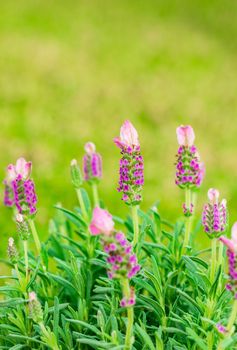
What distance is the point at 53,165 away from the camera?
6.79m

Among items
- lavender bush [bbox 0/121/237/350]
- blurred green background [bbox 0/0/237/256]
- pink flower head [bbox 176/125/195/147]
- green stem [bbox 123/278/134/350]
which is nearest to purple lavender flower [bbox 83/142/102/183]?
lavender bush [bbox 0/121/237/350]

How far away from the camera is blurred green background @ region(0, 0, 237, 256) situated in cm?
675

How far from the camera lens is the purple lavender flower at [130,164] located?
2.34 m

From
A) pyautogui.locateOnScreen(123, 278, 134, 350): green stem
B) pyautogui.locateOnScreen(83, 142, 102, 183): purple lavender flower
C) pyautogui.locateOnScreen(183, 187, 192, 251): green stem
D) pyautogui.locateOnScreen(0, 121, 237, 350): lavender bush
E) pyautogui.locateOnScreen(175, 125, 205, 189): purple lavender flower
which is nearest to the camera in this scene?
pyautogui.locateOnScreen(123, 278, 134, 350): green stem

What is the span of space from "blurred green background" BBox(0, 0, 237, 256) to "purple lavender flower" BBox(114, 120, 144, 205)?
108 inches

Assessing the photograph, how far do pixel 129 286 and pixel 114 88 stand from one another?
6.75 m

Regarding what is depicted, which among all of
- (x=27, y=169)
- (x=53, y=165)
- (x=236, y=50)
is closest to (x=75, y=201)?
(x=53, y=165)

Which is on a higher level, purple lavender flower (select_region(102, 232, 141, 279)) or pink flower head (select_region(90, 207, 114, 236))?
pink flower head (select_region(90, 207, 114, 236))

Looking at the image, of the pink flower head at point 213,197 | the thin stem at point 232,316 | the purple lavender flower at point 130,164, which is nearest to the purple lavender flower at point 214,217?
the pink flower head at point 213,197

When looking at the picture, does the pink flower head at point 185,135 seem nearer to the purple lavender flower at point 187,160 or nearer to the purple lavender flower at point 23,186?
the purple lavender flower at point 187,160

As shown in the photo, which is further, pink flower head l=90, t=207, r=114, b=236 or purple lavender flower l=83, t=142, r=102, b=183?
purple lavender flower l=83, t=142, r=102, b=183

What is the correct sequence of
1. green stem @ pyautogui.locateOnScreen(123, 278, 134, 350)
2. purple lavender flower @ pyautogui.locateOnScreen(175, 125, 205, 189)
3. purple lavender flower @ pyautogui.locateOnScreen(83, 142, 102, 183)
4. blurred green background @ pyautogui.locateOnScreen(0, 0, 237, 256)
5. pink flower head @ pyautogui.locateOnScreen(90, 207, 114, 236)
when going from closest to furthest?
pink flower head @ pyautogui.locateOnScreen(90, 207, 114, 236)
green stem @ pyautogui.locateOnScreen(123, 278, 134, 350)
purple lavender flower @ pyautogui.locateOnScreen(175, 125, 205, 189)
purple lavender flower @ pyautogui.locateOnScreen(83, 142, 102, 183)
blurred green background @ pyautogui.locateOnScreen(0, 0, 237, 256)

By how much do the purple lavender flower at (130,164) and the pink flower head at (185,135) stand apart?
0.54 ft

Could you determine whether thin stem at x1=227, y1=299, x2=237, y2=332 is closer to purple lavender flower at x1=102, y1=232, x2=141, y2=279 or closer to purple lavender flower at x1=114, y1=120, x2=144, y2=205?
purple lavender flower at x1=102, y1=232, x2=141, y2=279
